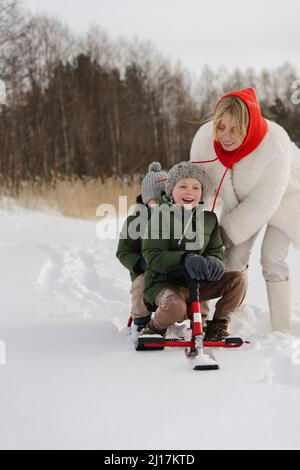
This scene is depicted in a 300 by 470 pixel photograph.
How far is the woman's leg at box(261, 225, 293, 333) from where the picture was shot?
3629 millimetres

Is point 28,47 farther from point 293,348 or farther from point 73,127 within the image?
point 293,348

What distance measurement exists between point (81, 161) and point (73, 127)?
127 centimetres

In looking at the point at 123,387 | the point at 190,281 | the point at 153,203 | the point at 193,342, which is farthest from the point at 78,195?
the point at 123,387

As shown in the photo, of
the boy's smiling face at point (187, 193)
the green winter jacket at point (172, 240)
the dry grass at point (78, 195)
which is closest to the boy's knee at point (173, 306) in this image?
the green winter jacket at point (172, 240)

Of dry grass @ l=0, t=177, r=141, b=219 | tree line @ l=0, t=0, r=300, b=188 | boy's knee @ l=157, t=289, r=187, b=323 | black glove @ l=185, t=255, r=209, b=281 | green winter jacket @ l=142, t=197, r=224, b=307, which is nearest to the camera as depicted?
black glove @ l=185, t=255, r=209, b=281

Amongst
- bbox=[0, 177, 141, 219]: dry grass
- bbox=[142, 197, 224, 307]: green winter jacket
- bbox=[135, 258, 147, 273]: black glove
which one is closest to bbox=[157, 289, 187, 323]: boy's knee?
bbox=[142, 197, 224, 307]: green winter jacket

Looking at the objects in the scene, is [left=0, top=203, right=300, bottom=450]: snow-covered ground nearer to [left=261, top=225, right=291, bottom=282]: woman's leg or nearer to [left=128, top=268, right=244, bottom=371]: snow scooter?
[left=128, top=268, right=244, bottom=371]: snow scooter

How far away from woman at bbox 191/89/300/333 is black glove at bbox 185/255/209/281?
629 mm

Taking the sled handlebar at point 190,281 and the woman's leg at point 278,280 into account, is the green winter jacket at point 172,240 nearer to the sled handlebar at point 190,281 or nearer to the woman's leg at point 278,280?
the sled handlebar at point 190,281

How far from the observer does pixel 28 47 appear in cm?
2152

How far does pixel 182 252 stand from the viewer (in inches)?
122

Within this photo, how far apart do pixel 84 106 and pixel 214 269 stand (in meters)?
20.4

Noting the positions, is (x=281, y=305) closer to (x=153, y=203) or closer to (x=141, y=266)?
(x=141, y=266)
